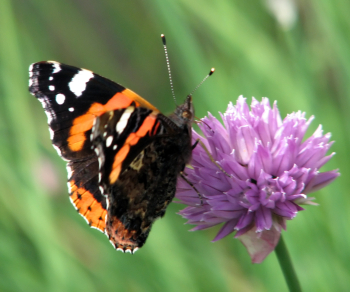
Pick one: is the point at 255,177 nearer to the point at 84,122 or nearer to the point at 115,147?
the point at 115,147

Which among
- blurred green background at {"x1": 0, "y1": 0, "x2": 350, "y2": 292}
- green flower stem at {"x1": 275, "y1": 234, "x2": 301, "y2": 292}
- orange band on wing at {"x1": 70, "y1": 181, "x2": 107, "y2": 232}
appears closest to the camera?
green flower stem at {"x1": 275, "y1": 234, "x2": 301, "y2": 292}

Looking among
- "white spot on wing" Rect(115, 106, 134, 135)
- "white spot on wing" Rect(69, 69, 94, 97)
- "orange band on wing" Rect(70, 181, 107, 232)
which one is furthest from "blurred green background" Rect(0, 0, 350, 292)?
"white spot on wing" Rect(115, 106, 134, 135)

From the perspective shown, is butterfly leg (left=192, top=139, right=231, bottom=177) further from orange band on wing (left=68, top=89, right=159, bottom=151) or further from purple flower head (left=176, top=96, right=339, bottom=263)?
orange band on wing (left=68, top=89, right=159, bottom=151)

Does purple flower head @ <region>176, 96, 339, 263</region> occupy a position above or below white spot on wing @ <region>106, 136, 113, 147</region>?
above

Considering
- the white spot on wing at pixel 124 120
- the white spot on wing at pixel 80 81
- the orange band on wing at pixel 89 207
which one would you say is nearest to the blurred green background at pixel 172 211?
the orange band on wing at pixel 89 207

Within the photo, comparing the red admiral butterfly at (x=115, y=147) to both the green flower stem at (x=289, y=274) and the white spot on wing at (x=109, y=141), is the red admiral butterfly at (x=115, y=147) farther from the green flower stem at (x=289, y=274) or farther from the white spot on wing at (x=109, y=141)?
the green flower stem at (x=289, y=274)

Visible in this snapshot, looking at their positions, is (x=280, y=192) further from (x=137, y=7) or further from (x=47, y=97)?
(x=137, y=7)

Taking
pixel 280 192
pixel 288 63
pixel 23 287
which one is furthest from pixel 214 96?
pixel 23 287
